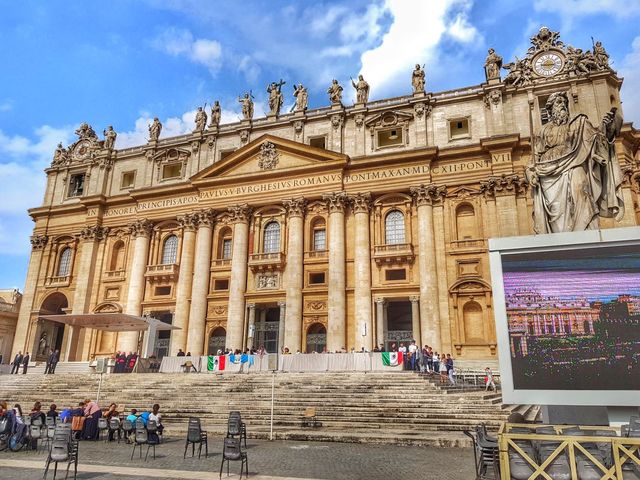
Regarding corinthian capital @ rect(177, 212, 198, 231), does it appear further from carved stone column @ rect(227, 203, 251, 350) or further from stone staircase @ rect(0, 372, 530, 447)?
stone staircase @ rect(0, 372, 530, 447)

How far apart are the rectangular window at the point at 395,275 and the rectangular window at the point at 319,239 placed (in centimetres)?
475

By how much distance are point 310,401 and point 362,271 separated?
12946 millimetres

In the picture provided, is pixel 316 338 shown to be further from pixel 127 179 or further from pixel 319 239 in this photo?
pixel 127 179

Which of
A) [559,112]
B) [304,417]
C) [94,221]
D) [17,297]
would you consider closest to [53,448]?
[304,417]

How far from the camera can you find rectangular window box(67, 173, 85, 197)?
137 feet

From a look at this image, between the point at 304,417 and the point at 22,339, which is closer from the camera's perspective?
the point at 304,417

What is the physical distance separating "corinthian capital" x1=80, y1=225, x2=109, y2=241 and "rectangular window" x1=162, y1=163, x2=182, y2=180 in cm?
629

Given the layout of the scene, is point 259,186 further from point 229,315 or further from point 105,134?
point 105,134

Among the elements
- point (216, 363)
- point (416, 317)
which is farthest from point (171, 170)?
point (416, 317)

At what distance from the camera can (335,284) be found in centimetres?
3022

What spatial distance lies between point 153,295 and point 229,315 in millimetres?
7215

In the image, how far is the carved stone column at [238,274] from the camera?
31.5 metres

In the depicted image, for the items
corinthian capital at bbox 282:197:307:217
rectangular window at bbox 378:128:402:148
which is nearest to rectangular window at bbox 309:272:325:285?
corinthian capital at bbox 282:197:307:217

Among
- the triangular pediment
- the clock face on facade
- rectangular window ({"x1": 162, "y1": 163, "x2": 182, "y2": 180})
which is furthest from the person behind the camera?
rectangular window ({"x1": 162, "y1": 163, "x2": 182, "y2": 180})
